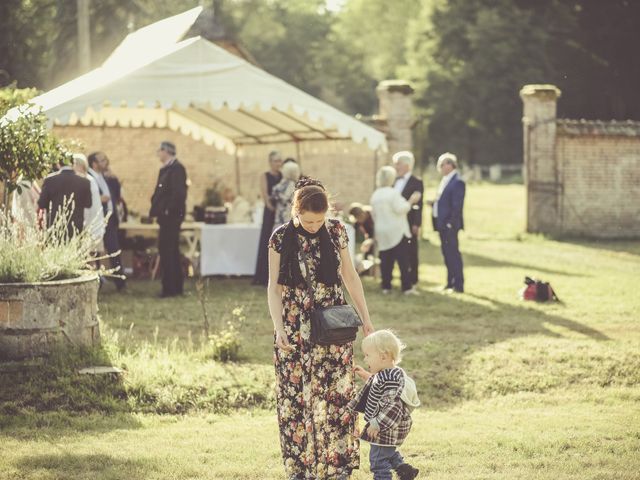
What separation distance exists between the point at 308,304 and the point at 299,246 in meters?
0.34

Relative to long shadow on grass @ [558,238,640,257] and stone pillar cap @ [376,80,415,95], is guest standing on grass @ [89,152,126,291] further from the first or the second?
long shadow on grass @ [558,238,640,257]

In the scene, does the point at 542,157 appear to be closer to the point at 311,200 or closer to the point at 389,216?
the point at 389,216

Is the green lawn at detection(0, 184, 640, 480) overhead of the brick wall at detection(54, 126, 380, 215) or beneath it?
beneath

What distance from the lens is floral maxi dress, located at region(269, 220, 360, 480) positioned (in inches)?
251

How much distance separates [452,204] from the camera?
15.2 meters

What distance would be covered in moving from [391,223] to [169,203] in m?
3.00

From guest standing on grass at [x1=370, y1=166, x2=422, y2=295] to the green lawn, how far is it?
0.50m

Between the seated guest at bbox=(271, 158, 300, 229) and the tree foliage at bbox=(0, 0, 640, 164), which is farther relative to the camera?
the tree foliage at bbox=(0, 0, 640, 164)

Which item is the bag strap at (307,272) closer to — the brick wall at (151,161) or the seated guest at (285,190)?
the seated guest at (285,190)

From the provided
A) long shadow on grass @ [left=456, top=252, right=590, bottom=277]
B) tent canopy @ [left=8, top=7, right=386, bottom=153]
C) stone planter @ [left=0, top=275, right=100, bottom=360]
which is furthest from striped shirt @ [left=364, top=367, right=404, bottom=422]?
long shadow on grass @ [left=456, top=252, right=590, bottom=277]

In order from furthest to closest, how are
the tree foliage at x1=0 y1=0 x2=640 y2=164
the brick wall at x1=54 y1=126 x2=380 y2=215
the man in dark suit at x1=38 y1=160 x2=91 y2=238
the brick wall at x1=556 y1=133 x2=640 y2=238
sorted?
the tree foliage at x1=0 y1=0 x2=640 y2=164 < the brick wall at x1=54 y1=126 x2=380 y2=215 < the brick wall at x1=556 y1=133 x2=640 y2=238 < the man in dark suit at x1=38 y1=160 x2=91 y2=238

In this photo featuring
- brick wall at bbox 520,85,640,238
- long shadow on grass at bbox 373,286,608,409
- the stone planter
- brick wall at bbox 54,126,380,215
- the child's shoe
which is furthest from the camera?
brick wall at bbox 54,126,380,215

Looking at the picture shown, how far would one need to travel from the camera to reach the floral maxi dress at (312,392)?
6.39 meters

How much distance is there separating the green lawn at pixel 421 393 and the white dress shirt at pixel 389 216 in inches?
32.8
